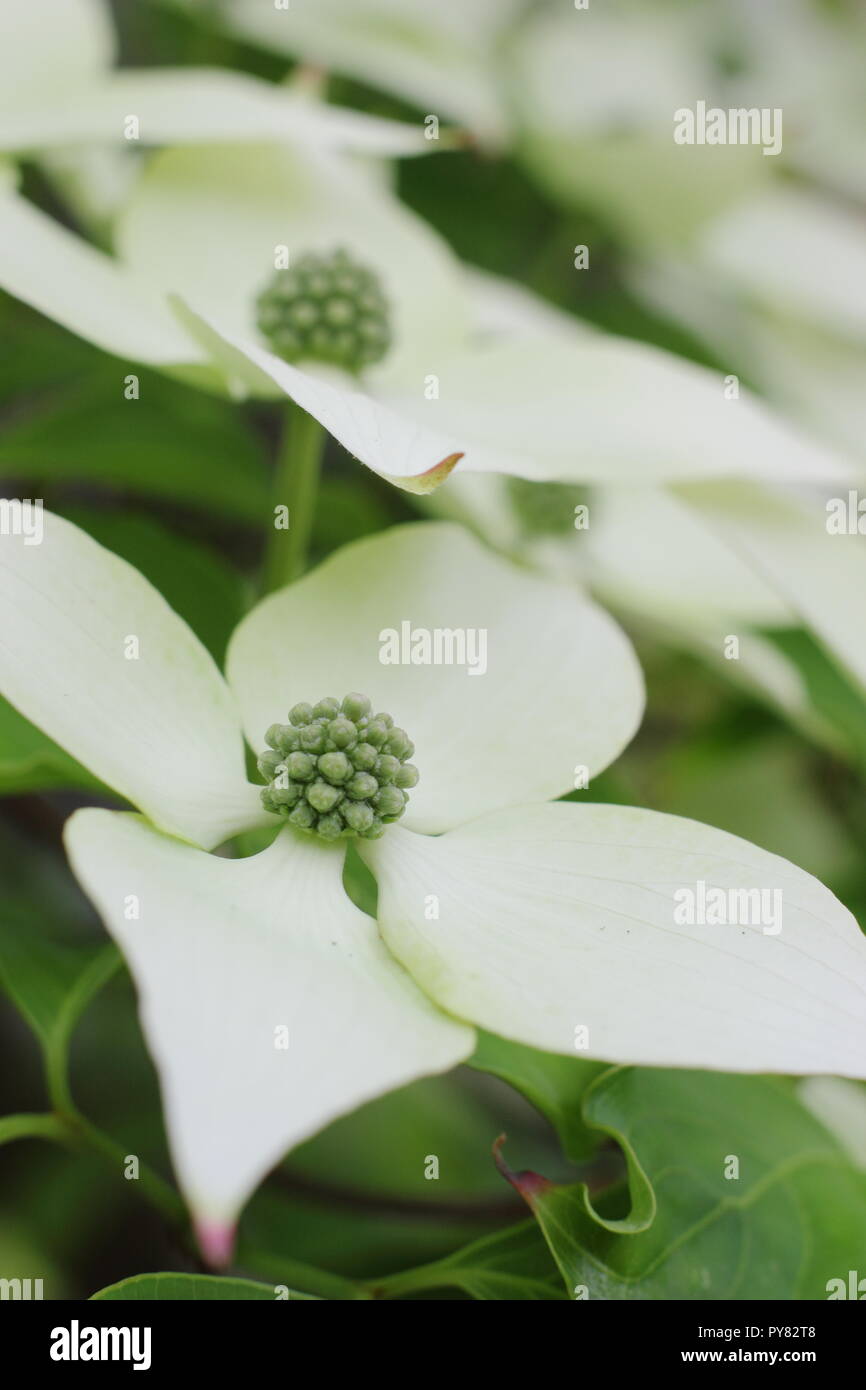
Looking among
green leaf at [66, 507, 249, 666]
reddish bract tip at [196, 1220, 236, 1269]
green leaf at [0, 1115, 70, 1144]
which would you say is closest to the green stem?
green leaf at [66, 507, 249, 666]

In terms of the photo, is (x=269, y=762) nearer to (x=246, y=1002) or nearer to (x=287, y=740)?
(x=287, y=740)

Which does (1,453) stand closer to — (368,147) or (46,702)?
(368,147)

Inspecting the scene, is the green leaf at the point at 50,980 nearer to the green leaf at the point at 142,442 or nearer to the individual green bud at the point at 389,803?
the individual green bud at the point at 389,803

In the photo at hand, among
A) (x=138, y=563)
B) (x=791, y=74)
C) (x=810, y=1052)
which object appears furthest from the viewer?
(x=791, y=74)

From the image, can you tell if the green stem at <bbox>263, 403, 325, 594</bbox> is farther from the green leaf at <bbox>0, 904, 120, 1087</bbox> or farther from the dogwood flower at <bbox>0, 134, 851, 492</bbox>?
the green leaf at <bbox>0, 904, 120, 1087</bbox>

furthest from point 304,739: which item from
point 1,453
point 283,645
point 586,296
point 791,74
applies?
point 791,74

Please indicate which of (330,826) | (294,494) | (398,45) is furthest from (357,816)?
(398,45)
